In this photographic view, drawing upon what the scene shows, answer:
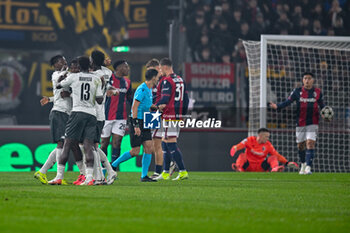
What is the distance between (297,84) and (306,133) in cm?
324

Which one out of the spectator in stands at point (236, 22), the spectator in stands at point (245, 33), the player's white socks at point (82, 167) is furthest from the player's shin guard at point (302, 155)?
the spectator in stands at point (236, 22)

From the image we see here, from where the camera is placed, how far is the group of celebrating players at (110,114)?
8.46 meters

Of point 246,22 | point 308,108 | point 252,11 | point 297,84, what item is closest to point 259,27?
point 246,22

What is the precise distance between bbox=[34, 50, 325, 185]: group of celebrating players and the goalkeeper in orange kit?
0.93 m

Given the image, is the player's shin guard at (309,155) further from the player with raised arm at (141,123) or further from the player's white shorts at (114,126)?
the player with raised arm at (141,123)

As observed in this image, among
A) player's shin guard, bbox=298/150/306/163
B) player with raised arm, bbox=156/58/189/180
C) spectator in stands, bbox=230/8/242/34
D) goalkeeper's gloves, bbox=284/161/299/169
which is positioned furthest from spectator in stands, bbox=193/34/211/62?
player with raised arm, bbox=156/58/189/180

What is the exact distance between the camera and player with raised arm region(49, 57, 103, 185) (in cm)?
841

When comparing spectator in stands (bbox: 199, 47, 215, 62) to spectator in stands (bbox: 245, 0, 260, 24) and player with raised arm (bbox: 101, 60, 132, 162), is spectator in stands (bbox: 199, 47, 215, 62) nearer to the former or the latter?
spectator in stands (bbox: 245, 0, 260, 24)

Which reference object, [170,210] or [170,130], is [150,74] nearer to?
[170,130]

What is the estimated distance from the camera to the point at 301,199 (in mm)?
6879

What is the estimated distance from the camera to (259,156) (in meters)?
14.0

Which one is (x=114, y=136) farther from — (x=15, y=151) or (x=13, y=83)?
(x=13, y=83)

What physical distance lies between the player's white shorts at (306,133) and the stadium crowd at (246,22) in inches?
176

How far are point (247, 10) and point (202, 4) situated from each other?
1174 millimetres
